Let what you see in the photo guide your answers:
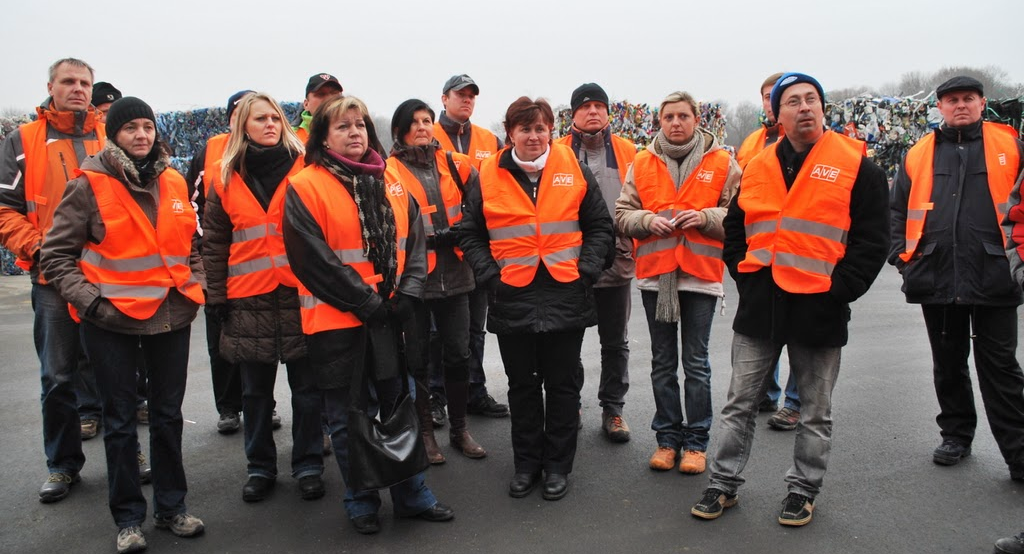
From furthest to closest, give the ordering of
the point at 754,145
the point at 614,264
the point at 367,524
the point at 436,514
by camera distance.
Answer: the point at 754,145 < the point at 614,264 < the point at 436,514 < the point at 367,524

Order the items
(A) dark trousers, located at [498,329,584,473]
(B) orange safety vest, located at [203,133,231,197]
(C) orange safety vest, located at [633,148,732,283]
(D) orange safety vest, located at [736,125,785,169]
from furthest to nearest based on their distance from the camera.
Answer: (D) orange safety vest, located at [736,125,785,169], (B) orange safety vest, located at [203,133,231,197], (C) orange safety vest, located at [633,148,732,283], (A) dark trousers, located at [498,329,584,473]

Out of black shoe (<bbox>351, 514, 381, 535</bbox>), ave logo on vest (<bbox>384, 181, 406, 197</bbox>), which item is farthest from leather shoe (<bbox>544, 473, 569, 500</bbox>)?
ave logo on vest (<bbox>384, 181, 406, 197</bbox>)

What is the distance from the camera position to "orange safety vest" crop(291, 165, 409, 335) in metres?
3.71

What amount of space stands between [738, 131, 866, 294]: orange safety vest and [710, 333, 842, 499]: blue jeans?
1.28ft

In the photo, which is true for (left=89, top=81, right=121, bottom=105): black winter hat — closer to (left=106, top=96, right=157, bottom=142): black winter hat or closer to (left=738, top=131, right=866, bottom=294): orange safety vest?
(left=106, top=96, right=157, bottom=142): black winter hat

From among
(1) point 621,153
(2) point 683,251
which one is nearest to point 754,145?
(1) point 621,153

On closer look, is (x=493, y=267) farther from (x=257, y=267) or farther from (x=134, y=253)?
(x=134, y=253)

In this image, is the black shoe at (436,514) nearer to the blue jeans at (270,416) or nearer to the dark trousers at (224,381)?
the blue jeans at (270,416)

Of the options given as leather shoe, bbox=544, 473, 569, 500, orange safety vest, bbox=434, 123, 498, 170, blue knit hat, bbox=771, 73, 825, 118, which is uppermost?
blue knit hat, bbox=771, 73, 825, 118

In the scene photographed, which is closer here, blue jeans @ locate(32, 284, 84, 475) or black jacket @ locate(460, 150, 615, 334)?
black jacket @ locate(460, 150, 615, 334)

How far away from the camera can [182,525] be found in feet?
12.6

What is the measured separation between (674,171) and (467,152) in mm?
1839

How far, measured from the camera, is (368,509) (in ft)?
12.6

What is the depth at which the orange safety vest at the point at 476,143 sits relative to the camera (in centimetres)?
569
